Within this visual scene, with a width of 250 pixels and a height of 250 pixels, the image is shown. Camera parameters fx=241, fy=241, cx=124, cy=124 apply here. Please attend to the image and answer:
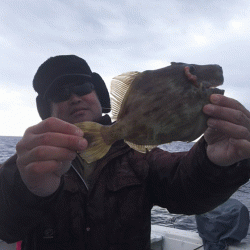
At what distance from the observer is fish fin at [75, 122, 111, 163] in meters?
1.71

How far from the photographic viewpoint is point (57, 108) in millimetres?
3396

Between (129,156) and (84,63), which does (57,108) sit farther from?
(129,156)

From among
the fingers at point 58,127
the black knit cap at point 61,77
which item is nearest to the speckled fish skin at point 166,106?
the fingers at point 58,127

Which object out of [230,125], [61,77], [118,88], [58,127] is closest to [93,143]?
[58,127]

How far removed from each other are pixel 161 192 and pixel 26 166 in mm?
1856

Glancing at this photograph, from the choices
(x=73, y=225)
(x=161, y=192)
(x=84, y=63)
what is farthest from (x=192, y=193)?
(x=84, y=63)

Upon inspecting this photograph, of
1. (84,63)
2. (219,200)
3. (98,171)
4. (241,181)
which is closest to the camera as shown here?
(241,181)

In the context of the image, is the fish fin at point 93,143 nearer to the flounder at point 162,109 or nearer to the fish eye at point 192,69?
the flounder at point 162,109

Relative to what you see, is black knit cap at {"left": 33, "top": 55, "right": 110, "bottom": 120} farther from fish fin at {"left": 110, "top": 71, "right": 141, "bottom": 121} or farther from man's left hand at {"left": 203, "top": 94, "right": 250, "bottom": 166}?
man's left hand at {"left": 203, "top": 94, "right": 250, "bottom": 166}

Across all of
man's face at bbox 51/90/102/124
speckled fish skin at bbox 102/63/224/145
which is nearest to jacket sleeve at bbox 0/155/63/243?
speckled fish skin at bbox 102/63/224/145

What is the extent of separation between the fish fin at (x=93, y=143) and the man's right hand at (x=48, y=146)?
0.07m

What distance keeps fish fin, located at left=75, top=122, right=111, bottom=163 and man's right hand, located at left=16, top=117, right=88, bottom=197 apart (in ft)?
0.23

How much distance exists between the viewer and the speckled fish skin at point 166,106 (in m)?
1.70

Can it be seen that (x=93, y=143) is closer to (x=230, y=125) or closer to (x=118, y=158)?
(x=230, y=125)
